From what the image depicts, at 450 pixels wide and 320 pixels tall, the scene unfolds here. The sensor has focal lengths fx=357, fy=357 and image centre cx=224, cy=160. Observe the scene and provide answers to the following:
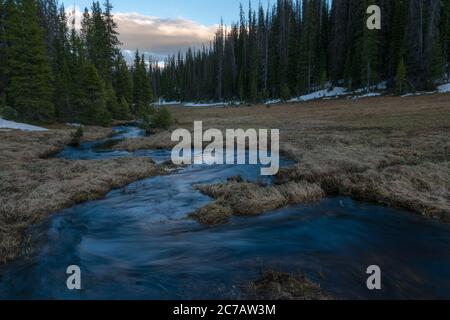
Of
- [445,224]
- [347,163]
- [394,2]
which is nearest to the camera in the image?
[445,224]

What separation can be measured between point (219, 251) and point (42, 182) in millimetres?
9229

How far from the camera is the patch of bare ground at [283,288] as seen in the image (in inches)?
245

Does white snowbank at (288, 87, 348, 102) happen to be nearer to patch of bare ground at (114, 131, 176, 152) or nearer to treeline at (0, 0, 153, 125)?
treeline at (0, 0, 153, 125)

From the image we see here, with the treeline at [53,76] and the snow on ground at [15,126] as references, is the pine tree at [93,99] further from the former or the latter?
the snow on ground at [15,126]

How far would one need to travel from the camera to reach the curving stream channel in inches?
267

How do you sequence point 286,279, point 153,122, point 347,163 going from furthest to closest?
point 153,122 < point 347,163 < point 286,279

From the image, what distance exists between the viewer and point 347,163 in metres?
15.5

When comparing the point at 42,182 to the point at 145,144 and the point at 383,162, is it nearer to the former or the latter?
the point at 145,144

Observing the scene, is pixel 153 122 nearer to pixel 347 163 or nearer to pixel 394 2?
pixel 347 163

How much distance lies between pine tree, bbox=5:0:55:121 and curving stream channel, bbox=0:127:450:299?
2933cm

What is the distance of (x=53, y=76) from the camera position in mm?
38562

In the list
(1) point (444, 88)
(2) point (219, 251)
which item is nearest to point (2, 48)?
(2) point (219, 251)

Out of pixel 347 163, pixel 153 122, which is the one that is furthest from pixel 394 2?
pixel 347 163
